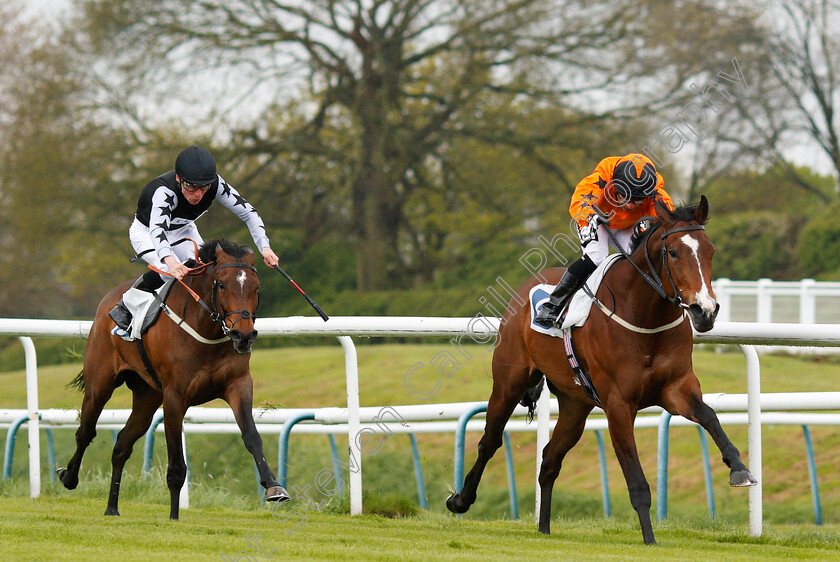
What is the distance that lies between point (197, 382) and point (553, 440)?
1.72 metres

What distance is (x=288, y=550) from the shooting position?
3801mm

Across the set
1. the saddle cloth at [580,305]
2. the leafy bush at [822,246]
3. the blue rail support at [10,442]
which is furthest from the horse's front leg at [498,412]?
the leafy bush at [822,246]

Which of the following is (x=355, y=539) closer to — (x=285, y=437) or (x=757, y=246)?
(x=285, y=437)

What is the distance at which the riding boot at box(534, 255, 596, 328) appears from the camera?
484 centimetres

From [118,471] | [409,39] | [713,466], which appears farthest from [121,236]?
[118,471]

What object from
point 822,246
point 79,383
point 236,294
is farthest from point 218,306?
point 822,246

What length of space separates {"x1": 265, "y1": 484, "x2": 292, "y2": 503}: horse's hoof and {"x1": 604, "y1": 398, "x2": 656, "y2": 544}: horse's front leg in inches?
53.4

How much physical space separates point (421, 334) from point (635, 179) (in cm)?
125

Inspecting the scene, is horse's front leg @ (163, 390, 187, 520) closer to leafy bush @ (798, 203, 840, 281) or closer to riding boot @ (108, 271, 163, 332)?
riding boot @ (108, 271, 163, 332)

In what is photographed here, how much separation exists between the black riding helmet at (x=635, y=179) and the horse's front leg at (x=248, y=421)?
76.4 inches

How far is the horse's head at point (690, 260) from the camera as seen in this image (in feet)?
13.1

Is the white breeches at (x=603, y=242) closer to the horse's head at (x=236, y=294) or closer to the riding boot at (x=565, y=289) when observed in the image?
the riding boot at (x=565, y=289)

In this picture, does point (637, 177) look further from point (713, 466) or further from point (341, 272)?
point (341, 272)

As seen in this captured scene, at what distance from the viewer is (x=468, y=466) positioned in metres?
10.3
